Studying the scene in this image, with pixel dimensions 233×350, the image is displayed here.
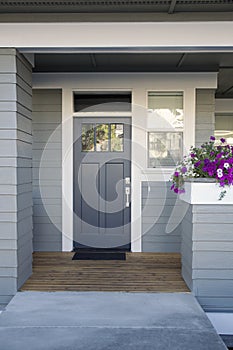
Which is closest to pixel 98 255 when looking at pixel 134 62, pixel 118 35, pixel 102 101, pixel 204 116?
pixel 102 101

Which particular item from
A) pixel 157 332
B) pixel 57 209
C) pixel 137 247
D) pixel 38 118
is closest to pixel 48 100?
pixel 38 118

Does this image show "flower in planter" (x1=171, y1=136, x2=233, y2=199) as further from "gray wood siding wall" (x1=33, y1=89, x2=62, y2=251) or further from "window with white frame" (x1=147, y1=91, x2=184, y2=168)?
"gray wood siding wall" (x1=33, y1=89, x2=62, y2=251)

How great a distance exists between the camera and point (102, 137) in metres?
4.93

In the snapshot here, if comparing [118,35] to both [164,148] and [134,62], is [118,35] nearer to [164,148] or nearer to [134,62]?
[134,62]

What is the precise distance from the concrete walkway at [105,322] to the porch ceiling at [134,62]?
2.64 meters

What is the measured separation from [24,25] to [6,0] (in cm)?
26

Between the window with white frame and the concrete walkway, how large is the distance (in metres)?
2.09

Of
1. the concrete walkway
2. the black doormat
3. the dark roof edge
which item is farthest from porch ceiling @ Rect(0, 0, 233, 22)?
the black doormat

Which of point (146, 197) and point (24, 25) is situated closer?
point (24, 25)

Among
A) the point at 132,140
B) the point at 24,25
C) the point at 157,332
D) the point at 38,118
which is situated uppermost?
the point at 24,25

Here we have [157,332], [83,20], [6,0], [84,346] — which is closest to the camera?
[84,346]

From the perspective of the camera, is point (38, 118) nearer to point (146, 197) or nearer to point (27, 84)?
point (27, 84)

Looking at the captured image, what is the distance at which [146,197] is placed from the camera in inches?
190

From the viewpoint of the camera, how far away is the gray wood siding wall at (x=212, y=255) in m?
3.17
